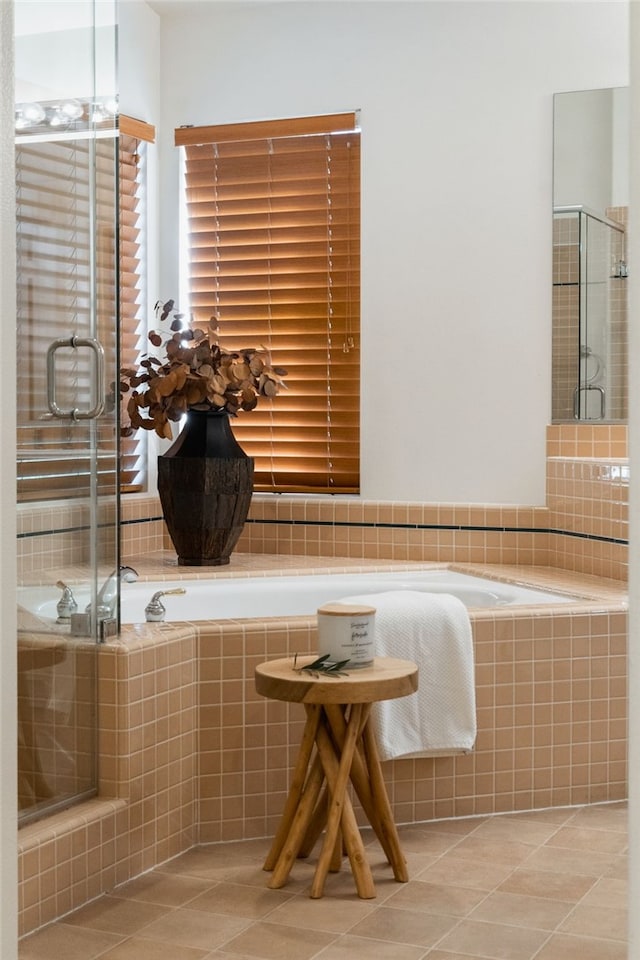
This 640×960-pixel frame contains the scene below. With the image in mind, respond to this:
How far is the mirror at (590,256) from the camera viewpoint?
3914mm

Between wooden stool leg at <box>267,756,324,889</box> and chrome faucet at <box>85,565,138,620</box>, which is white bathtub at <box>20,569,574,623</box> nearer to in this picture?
chrome faucet at <box>85,565,138,620</box>

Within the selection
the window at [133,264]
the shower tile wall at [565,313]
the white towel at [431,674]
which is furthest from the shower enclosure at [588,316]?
the window at [133,264]

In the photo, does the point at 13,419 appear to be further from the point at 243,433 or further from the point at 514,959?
the point at 243,433

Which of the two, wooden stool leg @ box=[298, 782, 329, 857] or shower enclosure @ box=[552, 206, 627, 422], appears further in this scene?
shower enclosure @ box=[552, 206, 627, 422]

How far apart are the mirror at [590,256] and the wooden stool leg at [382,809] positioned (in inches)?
69.3

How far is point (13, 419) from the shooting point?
1.14 meters

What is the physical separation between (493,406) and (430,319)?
1.28 feet

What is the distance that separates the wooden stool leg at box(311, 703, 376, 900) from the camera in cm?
248

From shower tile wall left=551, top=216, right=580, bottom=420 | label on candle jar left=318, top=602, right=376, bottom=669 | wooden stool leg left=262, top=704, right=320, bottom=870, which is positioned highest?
shower tile wall left=551, top=216, right=580, bottom=420

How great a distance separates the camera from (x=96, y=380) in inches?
101

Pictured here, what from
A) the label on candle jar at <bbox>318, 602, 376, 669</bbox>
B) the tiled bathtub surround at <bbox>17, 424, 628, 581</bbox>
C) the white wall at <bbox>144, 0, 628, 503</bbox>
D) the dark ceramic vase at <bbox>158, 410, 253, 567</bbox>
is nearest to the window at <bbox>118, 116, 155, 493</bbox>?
the tiled bathtub surround at <bbox>17, 424, 628, 581</bbox>

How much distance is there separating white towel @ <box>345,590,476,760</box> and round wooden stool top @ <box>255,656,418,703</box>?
456 millimetres

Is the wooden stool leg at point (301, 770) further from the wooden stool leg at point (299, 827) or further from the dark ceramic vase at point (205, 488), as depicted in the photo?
the dark ceramic vase at point (205, 488)

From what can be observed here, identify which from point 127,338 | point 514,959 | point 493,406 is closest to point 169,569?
point 127,338
